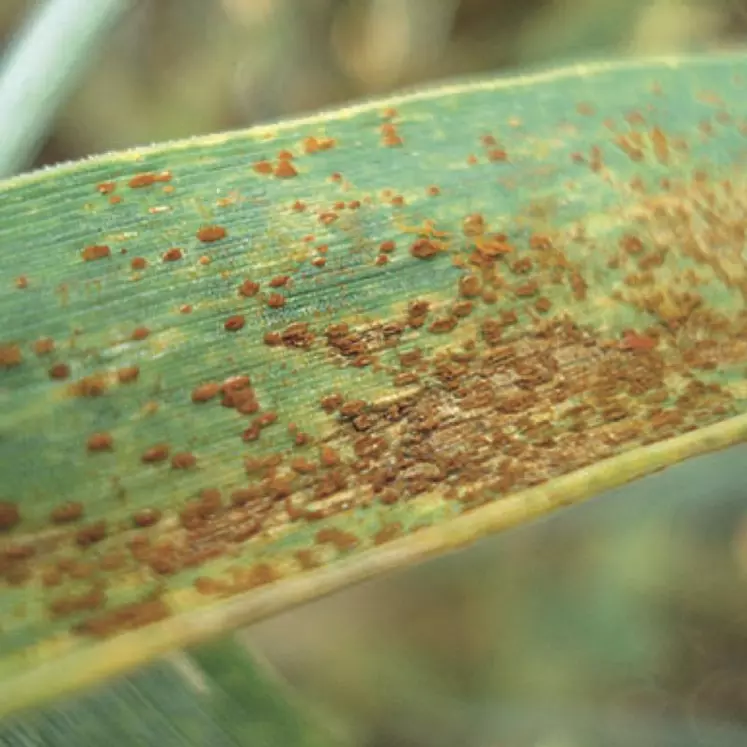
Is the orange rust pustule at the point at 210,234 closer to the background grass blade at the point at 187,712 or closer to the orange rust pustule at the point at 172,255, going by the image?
→ the orange rust pustule at the point at 172,255

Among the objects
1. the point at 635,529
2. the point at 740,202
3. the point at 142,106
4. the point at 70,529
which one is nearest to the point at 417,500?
the point at 70,529

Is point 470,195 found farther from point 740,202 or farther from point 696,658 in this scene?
point 696,658

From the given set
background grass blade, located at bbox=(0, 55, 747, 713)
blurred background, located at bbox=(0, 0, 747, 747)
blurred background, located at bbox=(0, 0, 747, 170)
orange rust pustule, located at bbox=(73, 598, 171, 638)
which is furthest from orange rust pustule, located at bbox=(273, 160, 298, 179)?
blurred background, located at bbox=(0, 0, 747, 170)

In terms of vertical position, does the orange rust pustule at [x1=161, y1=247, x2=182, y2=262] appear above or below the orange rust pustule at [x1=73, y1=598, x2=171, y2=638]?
above

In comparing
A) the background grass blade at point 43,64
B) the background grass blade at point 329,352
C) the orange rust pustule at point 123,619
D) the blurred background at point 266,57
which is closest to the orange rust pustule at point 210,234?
the background grass blade at point 329,352

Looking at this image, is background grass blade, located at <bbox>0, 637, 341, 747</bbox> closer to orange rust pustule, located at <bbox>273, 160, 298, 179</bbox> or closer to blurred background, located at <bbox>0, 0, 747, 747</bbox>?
orange rust pustule, located at <bbox>273, 160, 298, 179</bbox>
